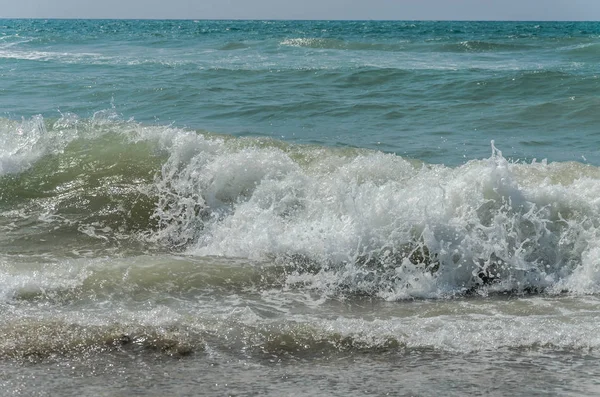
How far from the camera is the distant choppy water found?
443cm

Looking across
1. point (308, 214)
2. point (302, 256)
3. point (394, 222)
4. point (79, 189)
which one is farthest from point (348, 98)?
point (302, 256)

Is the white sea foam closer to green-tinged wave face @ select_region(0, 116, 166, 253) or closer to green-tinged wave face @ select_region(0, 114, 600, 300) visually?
green-tinged wave face @ select_region(0, 114, 600, 300)

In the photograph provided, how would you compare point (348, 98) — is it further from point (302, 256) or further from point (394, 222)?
point (302, 256)

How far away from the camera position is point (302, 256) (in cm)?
659

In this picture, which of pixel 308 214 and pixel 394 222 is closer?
pixel 394 222

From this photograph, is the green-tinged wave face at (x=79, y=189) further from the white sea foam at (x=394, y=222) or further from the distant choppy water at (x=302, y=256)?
the white sea foam at (x=394, y=222)

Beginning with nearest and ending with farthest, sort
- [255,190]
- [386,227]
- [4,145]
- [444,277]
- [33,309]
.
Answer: [33,309] → [444,277] → [386,227] → [255,190] → [4,145]

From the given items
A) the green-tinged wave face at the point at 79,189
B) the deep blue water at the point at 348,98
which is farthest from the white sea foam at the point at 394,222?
the deep blue water at the point at 348,98

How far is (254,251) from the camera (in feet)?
22.2

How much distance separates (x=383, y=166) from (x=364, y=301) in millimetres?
2514

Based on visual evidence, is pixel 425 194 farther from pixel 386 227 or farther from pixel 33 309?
pixel 33 309

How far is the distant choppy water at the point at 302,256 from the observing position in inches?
175

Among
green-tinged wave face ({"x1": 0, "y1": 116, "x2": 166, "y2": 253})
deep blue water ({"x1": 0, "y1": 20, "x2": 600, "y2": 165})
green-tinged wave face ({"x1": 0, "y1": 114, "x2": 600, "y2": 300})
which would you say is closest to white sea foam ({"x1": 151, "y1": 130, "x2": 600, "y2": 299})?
green-tinged wave face ({"x1": 0, "y1": 114, "x2": 600, "y2": 300})

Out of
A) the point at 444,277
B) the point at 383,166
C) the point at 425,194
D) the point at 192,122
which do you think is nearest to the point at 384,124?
the point at 192,122
